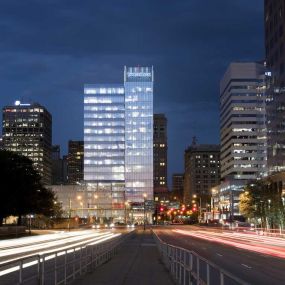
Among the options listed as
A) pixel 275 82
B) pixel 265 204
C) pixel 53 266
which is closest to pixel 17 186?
pixel 265 204

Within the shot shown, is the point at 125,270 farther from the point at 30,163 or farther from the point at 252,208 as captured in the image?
the point at 252,208

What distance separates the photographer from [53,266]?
1886 centimetres

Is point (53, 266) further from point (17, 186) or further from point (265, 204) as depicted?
point (265, 204)

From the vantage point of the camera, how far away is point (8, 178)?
9338 centimetres

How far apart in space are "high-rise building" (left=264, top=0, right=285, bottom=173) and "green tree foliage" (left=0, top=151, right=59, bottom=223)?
217 ft

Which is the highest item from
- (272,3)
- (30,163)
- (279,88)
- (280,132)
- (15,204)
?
(272,3)

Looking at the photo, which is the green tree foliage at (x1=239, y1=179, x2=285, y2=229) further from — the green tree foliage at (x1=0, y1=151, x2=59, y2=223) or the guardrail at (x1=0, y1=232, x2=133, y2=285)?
the guardrail at (x1=0, y1=232, x2=133, y2=285)

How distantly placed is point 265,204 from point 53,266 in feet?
372

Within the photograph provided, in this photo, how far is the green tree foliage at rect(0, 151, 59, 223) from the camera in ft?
305

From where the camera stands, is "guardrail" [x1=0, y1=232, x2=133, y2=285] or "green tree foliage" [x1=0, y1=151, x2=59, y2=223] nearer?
"guardrail" [x1=0, y1=232, x2=133, y2=285]

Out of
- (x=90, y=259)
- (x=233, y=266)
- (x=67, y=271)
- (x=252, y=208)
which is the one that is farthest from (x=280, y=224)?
(x=67, y=271)

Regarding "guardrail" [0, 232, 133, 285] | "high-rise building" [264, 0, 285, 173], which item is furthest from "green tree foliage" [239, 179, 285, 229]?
"guardrail" [0, 232, 133, 285]

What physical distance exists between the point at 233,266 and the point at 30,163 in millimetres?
77991

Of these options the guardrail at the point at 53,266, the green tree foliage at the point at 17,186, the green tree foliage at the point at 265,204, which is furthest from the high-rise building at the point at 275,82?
the guardrail at the point at 53,266
